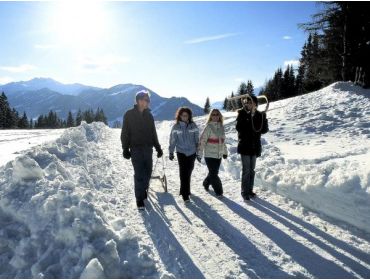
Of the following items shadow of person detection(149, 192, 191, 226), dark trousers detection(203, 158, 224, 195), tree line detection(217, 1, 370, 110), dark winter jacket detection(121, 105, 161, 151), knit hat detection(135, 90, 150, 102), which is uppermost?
tree line detection(217, 1, 370, 110)

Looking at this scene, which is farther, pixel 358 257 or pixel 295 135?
pixel 295 135

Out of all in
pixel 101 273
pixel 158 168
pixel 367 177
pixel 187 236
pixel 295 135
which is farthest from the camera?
pixel 295 135

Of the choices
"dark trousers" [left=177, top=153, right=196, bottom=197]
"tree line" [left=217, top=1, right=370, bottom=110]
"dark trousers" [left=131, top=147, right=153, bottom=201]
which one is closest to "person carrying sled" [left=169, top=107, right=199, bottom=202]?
"dark trousers" [left=177, top=153, right=196, bottom=197]

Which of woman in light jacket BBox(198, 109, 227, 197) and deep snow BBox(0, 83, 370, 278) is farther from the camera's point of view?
woman in light jacket BBox(198, 109, 227, 197)

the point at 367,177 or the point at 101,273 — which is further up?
the point at 367,177

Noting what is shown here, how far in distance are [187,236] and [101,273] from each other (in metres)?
2.14

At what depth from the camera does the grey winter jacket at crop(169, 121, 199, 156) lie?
8.78m

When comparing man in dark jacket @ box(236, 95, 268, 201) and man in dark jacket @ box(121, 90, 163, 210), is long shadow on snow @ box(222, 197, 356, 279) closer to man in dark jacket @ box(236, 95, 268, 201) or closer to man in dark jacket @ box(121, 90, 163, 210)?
man in dark jacket @ box(236, 95, 268, 201)

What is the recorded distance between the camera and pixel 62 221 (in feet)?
18.2

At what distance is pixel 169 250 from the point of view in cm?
573

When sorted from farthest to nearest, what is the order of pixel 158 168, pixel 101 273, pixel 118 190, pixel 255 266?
pixel 158 168
pixel 118 190
pixel 255 266
pixel 101 273

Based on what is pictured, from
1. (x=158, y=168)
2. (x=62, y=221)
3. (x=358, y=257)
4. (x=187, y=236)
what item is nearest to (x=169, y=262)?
(x=187, y=236)

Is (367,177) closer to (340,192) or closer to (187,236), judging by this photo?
(340,192)

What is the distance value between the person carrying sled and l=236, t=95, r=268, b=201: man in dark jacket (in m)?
1.15
